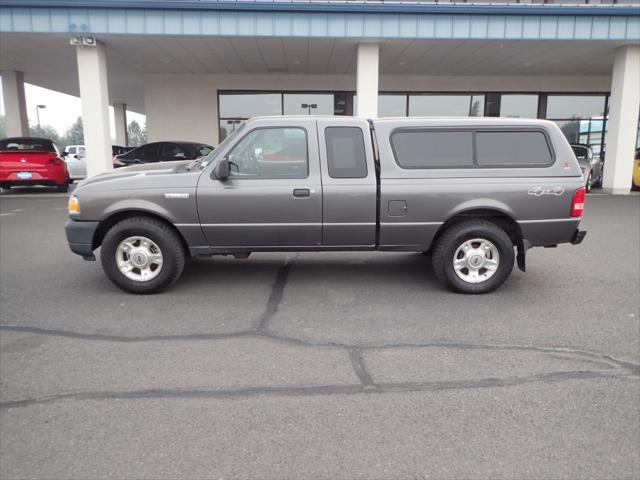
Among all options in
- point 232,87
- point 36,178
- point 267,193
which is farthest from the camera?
point 232,87

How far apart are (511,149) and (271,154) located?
2.62m

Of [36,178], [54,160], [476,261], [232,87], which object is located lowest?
[476,261]

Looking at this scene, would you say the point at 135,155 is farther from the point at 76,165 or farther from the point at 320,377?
the point at 320,377

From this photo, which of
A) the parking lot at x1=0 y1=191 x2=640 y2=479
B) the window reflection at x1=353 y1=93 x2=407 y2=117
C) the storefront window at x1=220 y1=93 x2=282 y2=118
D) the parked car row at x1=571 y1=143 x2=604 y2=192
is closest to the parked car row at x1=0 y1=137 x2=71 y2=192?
the storefront window at x1=220 y1=93 x2=282 y2=118

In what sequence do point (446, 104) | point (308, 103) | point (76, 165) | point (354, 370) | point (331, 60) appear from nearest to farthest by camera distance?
point (354, 370) < point (331, 60) < point (308, 103) < point (446, 104) < point (76, 165)

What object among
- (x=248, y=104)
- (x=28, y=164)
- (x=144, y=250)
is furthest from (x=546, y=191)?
(x=248, y=104)

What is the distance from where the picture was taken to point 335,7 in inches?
483

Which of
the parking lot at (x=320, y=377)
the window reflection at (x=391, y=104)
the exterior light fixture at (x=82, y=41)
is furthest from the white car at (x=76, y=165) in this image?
the parking lot at (x=320, y=377)

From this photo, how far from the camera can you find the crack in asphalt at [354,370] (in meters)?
3.30

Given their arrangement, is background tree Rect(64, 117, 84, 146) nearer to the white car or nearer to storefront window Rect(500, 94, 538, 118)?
the white car

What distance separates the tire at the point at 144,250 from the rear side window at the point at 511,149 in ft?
11.3

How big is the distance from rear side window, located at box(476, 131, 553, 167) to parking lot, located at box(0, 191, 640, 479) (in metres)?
1.42

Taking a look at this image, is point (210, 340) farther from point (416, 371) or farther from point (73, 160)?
point (73, 160)

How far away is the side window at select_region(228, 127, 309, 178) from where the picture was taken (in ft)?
17.6
